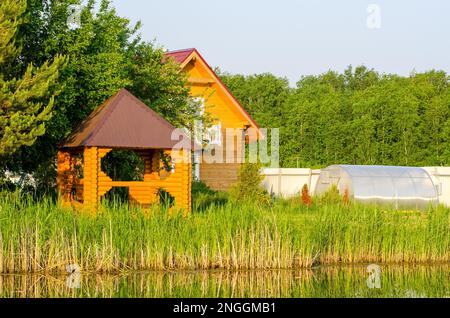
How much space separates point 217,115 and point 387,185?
9.39m

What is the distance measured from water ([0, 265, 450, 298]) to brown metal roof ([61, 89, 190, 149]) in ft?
16.9

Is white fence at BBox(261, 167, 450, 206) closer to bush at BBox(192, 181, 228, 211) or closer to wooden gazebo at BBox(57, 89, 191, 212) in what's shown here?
bush at BBox(192, 181, 228, 211)

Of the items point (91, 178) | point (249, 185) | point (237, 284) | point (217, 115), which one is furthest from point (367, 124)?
point (237, 284)

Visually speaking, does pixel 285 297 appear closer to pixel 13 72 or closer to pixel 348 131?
pixel 13 72

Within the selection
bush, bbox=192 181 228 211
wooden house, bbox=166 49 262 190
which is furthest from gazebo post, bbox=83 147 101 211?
wooden house, bbox=166 49 262 190

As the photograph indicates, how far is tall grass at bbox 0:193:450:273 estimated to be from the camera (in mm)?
16625

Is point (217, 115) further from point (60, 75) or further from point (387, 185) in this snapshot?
point (60, 75)

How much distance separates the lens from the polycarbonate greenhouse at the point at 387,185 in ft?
105

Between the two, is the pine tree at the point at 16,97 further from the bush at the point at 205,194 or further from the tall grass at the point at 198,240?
the bush at the point at 205,194

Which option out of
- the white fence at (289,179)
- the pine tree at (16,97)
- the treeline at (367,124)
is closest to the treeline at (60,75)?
the pine tree at (16,97)

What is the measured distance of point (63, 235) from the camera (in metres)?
16.6

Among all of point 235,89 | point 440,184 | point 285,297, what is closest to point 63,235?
point 285,297

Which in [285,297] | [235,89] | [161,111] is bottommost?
[285,297]
